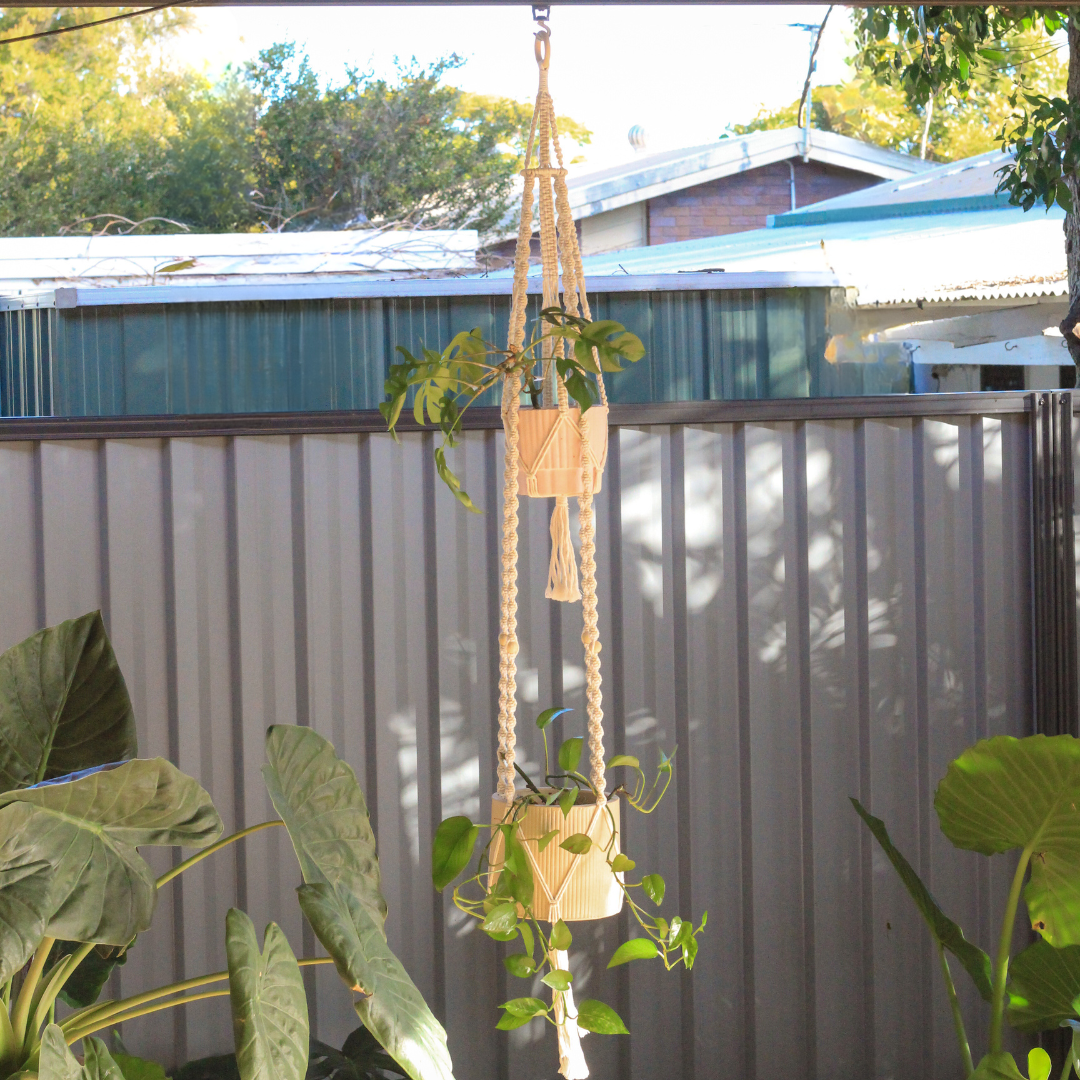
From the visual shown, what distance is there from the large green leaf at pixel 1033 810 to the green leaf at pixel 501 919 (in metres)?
0.82

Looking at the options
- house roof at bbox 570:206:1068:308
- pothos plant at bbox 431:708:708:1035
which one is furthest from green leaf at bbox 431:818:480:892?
house roof at bbox 570:206:1068:308

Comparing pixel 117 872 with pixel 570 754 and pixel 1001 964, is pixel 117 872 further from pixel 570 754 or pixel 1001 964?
pixel 1001 964

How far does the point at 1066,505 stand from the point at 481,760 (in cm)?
132

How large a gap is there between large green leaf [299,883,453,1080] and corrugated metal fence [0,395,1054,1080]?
0.81m

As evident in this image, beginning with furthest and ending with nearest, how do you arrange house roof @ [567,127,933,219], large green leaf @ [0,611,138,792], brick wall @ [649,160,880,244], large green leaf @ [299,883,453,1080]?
brick wall @ [649,160,880,244] < house roof @ [567,127,933,219] < large green leaf @ [0,611,138,792] < large green leaf @ [299,883,453,1080]

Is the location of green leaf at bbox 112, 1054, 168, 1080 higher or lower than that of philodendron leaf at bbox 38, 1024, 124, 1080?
lower

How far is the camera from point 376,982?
4.49 feet

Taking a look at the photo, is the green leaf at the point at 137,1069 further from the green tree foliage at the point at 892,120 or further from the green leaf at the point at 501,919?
the green tree foliage at the point at 892,120

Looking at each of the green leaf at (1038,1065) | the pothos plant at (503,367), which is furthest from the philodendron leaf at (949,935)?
the pothos plant at (503,367)

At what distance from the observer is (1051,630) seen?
2357mm

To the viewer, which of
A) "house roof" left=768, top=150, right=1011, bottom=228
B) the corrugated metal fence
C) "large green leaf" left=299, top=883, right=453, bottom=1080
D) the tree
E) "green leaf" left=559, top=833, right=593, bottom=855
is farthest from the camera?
"house roof" left=768, top=150, right=1011, bottom=228

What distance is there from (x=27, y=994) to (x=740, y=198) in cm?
840

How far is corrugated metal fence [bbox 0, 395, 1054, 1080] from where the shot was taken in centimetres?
220

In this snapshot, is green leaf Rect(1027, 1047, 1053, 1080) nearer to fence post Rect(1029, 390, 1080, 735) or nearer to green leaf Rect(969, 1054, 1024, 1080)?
green leaf Rect(969, 1054, 1024, 1080)
